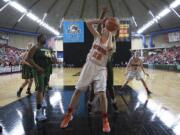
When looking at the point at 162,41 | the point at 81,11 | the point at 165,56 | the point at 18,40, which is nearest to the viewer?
the point at 165,56

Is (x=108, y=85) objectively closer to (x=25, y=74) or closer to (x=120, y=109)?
(x=120, y=109)

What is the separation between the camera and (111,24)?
16.1 ft

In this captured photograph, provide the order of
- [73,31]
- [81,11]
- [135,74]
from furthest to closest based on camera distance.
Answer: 1. [81,11]
2. [73,31]
3. [135,74]

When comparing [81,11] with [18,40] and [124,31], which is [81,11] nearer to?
[18,40]

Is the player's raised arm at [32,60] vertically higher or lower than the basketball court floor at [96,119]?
higher

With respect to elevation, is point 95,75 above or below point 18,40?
below

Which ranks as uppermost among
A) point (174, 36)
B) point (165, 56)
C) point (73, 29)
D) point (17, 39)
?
point (73, 29)

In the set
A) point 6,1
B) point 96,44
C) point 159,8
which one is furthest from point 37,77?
point 159,8

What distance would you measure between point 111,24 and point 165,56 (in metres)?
31.3

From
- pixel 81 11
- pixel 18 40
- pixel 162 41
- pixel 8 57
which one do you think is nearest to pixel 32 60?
pixel 8 57

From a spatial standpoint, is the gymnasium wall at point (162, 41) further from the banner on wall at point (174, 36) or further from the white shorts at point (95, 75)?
the white shorts at point (95, 75)

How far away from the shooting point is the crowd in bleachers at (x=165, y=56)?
30.7 metres

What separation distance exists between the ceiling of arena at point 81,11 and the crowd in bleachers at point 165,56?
3597 mm

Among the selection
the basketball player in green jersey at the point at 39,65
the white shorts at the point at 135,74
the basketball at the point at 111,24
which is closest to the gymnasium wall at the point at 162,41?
the white shorts at the point at 135,74
